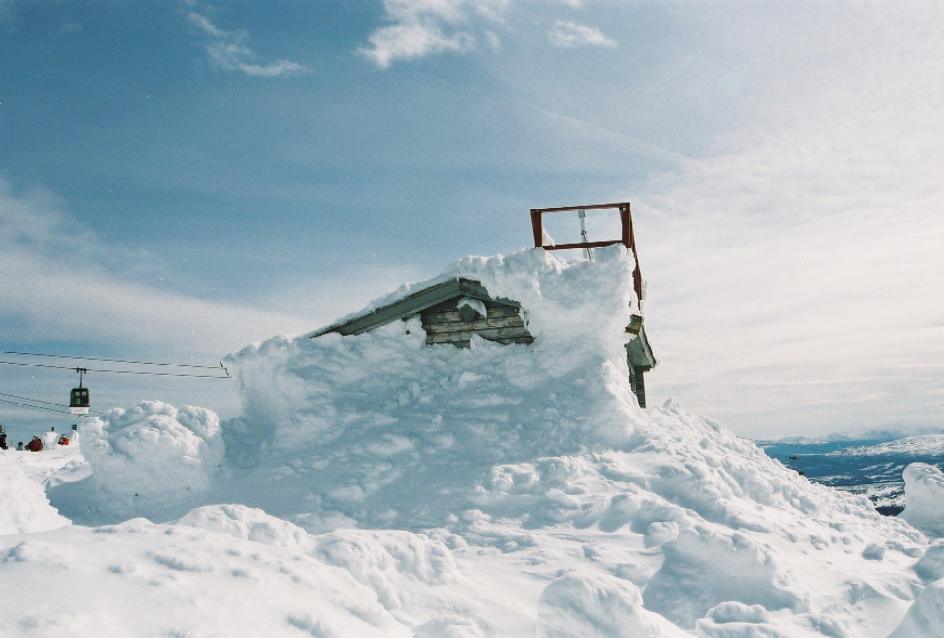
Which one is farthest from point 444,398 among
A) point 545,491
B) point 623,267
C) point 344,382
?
point 623,267

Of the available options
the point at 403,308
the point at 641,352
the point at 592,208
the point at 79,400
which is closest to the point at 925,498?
the point at 641,352

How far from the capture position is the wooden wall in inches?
437

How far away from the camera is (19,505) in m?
6.70

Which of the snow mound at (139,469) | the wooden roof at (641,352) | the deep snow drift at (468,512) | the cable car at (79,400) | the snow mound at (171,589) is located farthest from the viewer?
the cable car at (79,400)

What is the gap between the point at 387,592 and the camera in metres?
4.93

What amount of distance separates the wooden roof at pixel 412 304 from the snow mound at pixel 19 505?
4737mm

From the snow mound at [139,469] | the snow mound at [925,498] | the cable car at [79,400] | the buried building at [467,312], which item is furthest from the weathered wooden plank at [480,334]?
the cable car at [79,400]

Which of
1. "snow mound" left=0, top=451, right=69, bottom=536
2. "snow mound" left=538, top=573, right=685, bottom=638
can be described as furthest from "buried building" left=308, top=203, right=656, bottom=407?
"snow mound" left=538, top=573, right=685, bottom=638

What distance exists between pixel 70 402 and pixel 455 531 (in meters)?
25.0

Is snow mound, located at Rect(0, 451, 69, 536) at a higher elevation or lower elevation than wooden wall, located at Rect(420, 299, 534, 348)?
lower

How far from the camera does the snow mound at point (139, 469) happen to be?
29.1 feet

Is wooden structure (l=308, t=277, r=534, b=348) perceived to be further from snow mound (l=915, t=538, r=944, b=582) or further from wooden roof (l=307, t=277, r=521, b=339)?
snow mound (l=915, t=538, r=944, b=582)

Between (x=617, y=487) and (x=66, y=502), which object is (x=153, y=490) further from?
(x=617, y=487)

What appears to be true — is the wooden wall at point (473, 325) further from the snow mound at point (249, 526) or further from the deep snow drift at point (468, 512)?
the snow mound at point (249, 526)
